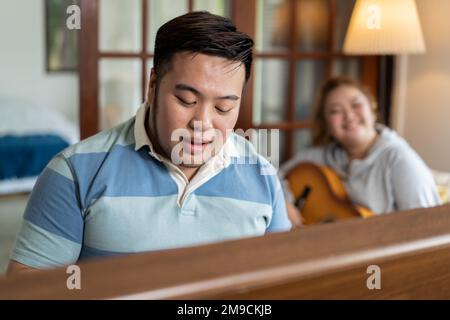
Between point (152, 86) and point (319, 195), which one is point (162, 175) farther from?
point (319, 195)

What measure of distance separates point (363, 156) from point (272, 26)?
0.54 m

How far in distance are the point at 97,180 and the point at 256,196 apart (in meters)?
0.14

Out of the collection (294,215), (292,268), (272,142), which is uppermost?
(292,268)

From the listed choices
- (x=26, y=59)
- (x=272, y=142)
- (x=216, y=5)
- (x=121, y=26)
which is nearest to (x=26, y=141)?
(x=26, y=59)

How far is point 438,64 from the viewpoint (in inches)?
66.5

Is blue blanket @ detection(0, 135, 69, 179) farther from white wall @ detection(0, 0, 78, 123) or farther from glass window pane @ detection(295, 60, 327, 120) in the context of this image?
glass window pane @ detection(295, 60, 327, 120)

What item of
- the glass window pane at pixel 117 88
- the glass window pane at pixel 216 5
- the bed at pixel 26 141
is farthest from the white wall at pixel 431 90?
the bed at pixel 26 141

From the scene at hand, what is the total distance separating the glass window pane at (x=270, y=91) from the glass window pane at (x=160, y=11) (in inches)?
16.3

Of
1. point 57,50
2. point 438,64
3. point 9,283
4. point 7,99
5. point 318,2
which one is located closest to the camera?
point 9,283

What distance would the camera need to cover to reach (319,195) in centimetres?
150

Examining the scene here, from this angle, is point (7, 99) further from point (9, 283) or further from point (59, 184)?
point (9, 283)

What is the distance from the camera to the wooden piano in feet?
0.90

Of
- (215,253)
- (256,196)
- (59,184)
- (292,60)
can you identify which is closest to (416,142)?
(292,60)

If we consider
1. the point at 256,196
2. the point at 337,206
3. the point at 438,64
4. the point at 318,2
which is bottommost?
the point at 337,206
